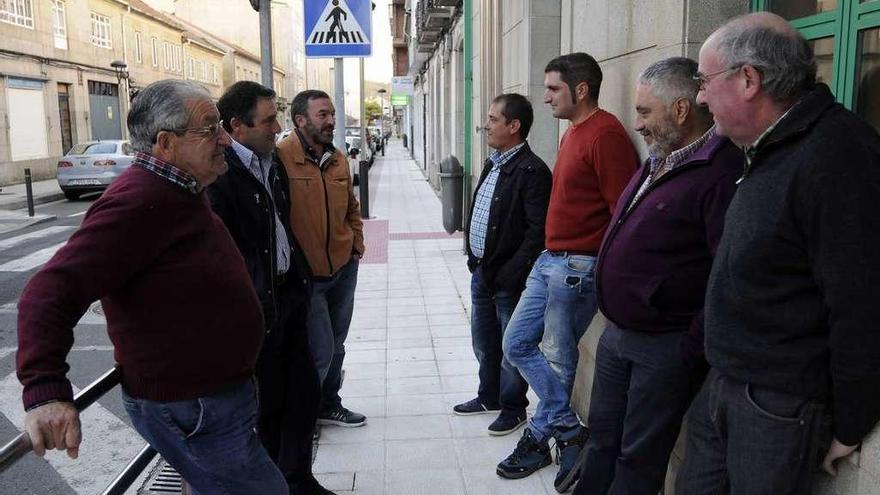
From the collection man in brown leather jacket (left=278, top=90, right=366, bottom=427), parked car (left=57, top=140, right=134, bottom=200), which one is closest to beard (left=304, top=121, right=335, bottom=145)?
man in brown leather jacket (left=278, top=90, right=366, bottom=427)

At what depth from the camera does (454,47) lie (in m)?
15.4

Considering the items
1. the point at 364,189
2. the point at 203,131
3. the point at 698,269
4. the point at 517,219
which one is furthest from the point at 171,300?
the point at 364,189

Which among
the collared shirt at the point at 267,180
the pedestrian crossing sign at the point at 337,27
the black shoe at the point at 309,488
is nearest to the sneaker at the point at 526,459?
the black shoe at the point at 309,488

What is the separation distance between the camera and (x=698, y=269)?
2.52 m

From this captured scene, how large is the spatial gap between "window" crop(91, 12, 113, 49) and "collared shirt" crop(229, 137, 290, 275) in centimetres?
3007

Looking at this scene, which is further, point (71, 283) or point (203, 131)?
point (203, 131)

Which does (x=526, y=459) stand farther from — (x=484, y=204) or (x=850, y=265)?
(x=850, y=265)

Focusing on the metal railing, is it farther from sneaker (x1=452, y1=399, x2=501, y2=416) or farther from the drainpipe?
the drainpipe

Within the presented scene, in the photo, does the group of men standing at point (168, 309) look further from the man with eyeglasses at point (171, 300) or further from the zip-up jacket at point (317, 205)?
the zip-up jacket at point (317, 205)

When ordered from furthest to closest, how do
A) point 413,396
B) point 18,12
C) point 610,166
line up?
point 18,12, point 413,396, point 610,166

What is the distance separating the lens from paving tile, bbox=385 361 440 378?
211 inches

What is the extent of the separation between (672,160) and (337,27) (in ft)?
16.5

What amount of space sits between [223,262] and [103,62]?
104 ft

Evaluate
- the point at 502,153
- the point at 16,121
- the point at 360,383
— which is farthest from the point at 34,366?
the point at 16,121
